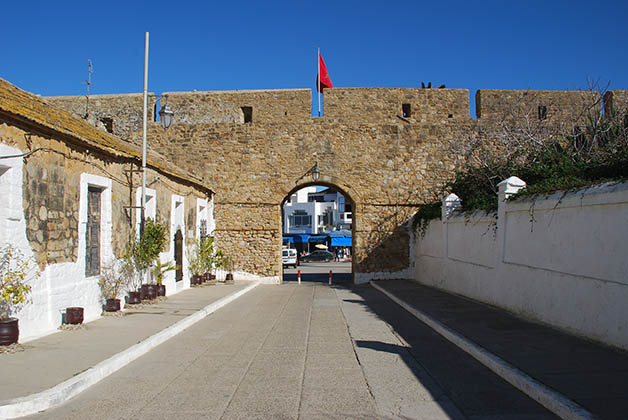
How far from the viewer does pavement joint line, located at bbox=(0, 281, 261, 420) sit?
515 cm

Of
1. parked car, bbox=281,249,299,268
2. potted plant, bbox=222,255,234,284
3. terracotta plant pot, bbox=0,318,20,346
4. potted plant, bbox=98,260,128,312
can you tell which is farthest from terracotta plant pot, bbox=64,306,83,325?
parked car, bbox=281,249,299,268

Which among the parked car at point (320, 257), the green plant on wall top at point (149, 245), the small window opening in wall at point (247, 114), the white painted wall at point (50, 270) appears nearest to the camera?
the white painted wall at point (50, 270)

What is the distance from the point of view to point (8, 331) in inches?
289

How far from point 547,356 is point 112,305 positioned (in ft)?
28.3

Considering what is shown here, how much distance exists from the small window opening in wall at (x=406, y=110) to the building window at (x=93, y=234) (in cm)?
1390

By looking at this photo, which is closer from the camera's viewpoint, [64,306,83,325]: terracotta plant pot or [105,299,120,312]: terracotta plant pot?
[64,306,83,325]: terracotta plant pot

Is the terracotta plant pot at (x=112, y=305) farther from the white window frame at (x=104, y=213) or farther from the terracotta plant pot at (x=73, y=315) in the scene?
the terracotta plant pot at (x=73, y=315)

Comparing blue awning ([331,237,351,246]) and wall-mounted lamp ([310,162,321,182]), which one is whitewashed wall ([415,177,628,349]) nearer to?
wall-mounted lamp ([310,162,321,182])

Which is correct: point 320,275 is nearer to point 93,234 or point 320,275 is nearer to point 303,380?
point 93,234

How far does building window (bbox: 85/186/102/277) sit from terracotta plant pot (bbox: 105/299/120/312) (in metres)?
0.67

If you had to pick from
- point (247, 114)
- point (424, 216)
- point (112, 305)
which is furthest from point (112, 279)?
point (247, 114)

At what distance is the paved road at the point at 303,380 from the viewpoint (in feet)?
17.3

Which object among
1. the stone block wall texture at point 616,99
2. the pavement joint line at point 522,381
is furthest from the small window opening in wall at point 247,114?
the pavement joint line at point 522,381

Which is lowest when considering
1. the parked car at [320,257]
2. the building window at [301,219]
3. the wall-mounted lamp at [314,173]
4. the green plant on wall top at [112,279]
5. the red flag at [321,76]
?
the parked car at [320,257]
